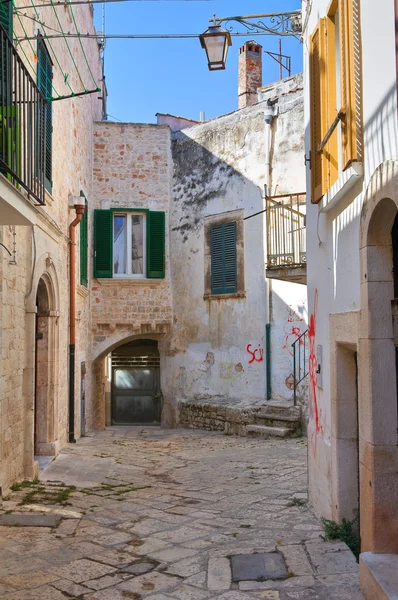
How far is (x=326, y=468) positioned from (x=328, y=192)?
8.07 ft

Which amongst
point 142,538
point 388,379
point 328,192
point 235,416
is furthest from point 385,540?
point 235,416

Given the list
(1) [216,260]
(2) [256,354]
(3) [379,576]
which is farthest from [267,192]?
(3) [379,576]

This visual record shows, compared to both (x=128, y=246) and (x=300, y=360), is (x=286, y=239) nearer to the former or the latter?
(x=300, y=360)

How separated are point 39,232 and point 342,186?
15.9 feet

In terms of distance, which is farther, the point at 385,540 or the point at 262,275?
the point at 262,275

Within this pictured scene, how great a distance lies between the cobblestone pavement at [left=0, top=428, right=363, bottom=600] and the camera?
4.41m

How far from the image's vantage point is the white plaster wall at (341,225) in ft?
12.8

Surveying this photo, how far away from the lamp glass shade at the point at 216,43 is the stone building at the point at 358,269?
2.10 meters

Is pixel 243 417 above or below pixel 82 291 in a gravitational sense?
below

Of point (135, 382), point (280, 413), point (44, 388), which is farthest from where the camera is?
point (135, 382)

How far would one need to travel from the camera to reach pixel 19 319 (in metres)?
7.59

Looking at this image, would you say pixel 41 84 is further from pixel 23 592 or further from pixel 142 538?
pixel 23 592

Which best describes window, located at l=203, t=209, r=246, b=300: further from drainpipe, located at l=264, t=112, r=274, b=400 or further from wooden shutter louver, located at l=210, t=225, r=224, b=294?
drainpipe, located at l=264, t=112, r=274, b=400

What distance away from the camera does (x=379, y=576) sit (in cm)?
372
